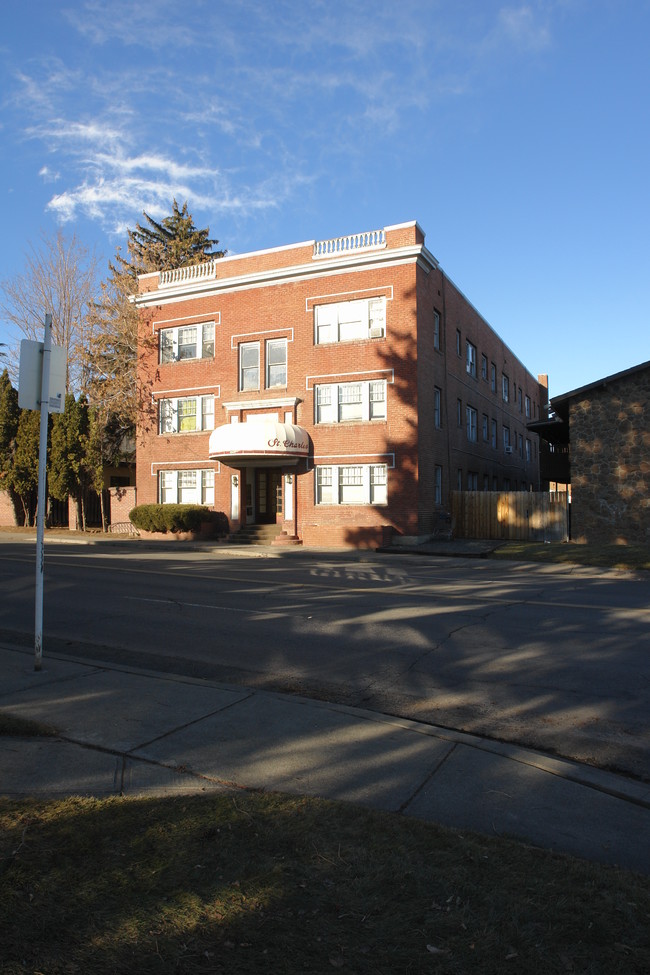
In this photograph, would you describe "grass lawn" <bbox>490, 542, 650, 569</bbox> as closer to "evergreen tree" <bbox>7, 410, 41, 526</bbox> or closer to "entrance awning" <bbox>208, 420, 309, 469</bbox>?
"entrance awning" <bbox>208, 420, 309, 469</bbox>

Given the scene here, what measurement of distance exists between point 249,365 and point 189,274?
5628 mm

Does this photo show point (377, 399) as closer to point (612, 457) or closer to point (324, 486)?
point (324, 486)

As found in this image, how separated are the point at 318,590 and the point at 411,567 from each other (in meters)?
6.51

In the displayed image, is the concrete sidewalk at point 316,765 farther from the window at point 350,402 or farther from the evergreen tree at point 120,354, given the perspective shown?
the evergreen tree at point 120,354

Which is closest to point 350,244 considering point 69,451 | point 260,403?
point 260,403

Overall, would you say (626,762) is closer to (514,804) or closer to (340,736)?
(514,804)

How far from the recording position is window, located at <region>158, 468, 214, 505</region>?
30.7 m

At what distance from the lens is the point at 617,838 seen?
3811 millimetres

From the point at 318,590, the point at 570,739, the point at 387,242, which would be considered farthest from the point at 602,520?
the point at 570,739

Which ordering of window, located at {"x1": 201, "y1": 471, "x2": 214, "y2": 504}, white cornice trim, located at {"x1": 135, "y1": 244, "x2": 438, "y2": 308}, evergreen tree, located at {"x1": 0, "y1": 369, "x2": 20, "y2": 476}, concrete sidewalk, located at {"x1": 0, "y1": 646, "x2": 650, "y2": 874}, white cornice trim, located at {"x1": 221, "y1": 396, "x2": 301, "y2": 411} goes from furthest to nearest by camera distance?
evergreen tree, located at {"x1": 0, "y1": 369, "x2": 20, "y2": 476}
window, located at {"x1": 201, "y1": 471, "x2": 214, "y2": 504}
white cornice trim, located at {"x1": 221, "y1": 396, "x2": 301, "y2": 411}
white cornice trim, located at {"x1": 135, "y1": 244, "x2": 438, "y2": 308}
concrete sidewalk, located at {"x1": 0, "y1": 646, "x2": 650, "y2": 874}

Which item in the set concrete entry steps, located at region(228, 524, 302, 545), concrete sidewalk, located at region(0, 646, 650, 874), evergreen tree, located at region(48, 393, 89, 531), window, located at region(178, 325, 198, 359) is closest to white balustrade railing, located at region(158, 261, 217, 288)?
window, located at region(178, 325, 198, 359)

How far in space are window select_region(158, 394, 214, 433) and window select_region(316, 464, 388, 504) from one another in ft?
20.4

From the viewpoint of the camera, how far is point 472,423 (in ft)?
114

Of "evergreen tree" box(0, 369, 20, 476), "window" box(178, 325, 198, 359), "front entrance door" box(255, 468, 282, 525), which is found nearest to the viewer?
"front entrance door" box(255, 468, 282, 525)
